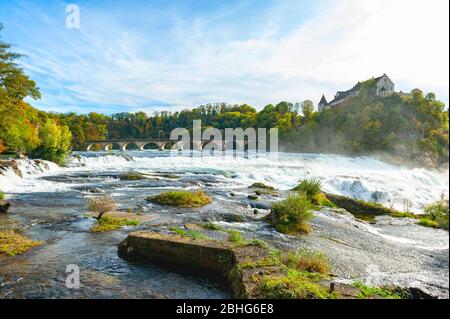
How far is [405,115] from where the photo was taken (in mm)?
73125

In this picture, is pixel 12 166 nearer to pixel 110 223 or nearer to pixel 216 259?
pixel 110 223

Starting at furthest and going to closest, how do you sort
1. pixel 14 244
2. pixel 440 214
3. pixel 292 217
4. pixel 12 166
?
pixel 12 166 → pixel 440 214 → pixel 292 217 → pixel 14 244

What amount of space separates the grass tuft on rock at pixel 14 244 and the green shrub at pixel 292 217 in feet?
25.1

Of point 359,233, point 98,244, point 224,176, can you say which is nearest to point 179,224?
point 98,244

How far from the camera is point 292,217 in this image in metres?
11.1

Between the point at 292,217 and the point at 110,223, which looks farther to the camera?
the point at 292,217

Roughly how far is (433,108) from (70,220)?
82.4 metres

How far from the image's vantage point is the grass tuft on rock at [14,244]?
730 centimetres

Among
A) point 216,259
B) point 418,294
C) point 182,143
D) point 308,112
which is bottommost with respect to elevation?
point 418,294

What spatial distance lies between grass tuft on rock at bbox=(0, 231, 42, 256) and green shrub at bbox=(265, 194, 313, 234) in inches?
301

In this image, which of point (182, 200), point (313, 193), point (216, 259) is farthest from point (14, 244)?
point (313, 193)

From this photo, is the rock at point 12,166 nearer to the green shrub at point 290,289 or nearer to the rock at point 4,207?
the rock at point 4,207

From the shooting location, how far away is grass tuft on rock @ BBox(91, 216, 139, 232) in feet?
31.3

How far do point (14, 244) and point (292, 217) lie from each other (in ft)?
28.2
